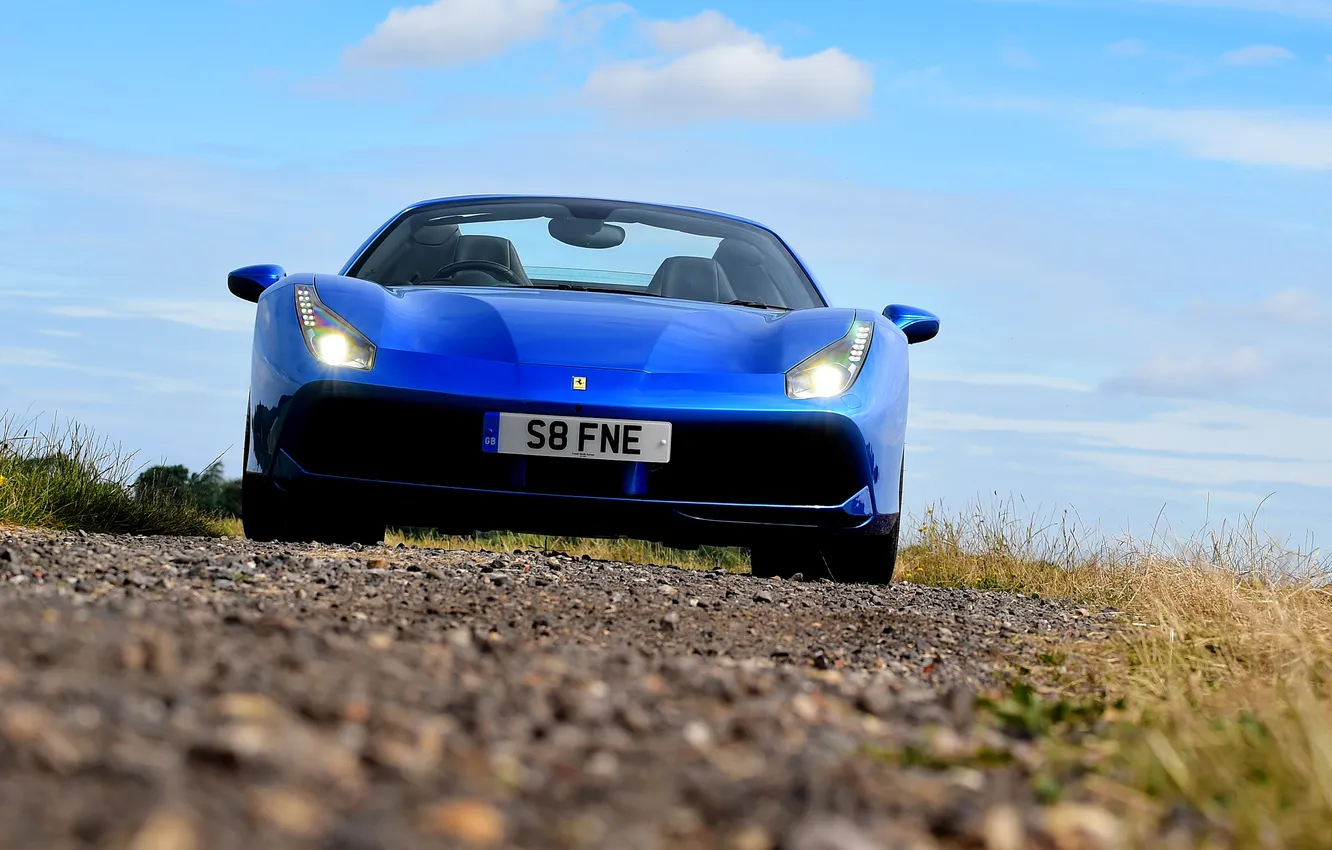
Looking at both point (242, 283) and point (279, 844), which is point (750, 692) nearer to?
point (279, 844)

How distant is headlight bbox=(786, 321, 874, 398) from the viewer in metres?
4.48

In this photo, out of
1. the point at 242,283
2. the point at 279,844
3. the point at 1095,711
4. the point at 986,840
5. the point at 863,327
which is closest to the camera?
the point at 279,844

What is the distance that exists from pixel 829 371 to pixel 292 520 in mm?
1989

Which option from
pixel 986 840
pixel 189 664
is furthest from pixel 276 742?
pixel 986 840

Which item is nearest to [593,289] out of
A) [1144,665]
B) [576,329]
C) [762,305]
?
[762,305]

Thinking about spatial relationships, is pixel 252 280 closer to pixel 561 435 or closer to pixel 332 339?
pixel 332 339

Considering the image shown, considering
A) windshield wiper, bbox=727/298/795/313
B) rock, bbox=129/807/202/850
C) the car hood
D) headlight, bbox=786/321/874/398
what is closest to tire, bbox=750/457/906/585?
headlight, bbox=786/321/874/398

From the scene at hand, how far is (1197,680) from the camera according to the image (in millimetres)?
3365

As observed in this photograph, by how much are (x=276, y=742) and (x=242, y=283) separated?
4015 mm

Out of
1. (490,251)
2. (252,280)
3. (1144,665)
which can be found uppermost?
(490,251)

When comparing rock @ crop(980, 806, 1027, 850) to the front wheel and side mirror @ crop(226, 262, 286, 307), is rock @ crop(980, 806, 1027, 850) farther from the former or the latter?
side mirror @ crop(226, 262, 286, 307)

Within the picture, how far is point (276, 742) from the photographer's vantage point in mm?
1557

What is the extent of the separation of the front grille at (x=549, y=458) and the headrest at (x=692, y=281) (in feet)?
4.25

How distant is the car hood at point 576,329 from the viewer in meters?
4.44
